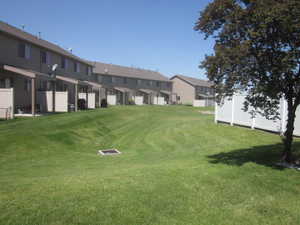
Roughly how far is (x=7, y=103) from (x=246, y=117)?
51.6 feet

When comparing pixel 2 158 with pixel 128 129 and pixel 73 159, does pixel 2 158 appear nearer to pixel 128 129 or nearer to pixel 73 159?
pixel 73 159

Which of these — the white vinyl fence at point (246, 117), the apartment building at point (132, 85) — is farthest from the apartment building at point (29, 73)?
the apartment building at point (132, 85)

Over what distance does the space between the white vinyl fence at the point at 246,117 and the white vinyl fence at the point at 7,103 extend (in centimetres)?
1364

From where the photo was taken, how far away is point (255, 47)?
20.9ft

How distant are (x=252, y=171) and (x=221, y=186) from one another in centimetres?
157

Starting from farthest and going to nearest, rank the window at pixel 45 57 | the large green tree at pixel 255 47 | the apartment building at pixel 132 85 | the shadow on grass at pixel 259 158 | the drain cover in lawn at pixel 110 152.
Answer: the apartment building at pixel 132 85
the window at pixel 45 57
the drain cover in lawn at pixel 110 152
the shadow on grass at pixel 259 158
the large green tree at pixel 255 47

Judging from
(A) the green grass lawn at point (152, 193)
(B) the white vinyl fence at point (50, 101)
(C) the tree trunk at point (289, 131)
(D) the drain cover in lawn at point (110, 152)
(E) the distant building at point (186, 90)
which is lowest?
(D) the drain cover in lawn at point (110, 152)

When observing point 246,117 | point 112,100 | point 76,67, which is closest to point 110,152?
point 246,117

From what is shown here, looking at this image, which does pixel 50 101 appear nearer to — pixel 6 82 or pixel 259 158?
pixel 6 82

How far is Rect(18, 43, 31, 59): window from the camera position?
72.2 feet

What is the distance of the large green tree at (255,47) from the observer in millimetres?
5746

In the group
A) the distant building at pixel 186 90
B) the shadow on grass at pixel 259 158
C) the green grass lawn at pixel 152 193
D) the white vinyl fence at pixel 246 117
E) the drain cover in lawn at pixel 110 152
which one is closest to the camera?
the green grass lawn at pixel 152 193

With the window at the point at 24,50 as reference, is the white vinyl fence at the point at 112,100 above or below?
below

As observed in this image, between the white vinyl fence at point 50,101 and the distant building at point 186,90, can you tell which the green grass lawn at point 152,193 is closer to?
the white vinyl fence at point 50,101
